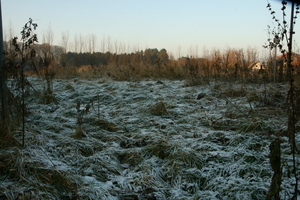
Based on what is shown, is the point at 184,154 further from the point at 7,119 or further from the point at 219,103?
the point at 219,103

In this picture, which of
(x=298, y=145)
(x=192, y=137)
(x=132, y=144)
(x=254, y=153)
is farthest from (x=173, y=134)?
(x=298, y=145)

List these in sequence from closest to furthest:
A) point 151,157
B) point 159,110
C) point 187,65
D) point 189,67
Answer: point 151,157 < point 159,110 < point 189,67 < point 187,65

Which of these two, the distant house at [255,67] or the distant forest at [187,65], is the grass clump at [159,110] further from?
the distant house at [255,67]

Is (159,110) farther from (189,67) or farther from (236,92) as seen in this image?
(189,67)

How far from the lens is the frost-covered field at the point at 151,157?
5.62 ft

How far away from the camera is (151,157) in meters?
2.32

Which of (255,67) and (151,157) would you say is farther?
(255,67)

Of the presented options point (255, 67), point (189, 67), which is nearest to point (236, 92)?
point (189, 67)

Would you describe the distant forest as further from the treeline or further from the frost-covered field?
the frost-covered field

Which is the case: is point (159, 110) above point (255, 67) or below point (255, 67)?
below

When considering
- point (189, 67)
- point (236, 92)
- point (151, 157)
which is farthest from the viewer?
point (189, 67)

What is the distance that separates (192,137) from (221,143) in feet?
1.21

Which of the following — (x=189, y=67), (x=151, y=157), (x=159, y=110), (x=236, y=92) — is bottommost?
(x=151, y=157)

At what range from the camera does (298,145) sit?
219cm
